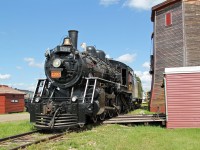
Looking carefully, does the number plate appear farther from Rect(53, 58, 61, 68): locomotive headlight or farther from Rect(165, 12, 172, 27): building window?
Rect(165, 12, 172, 27): building window

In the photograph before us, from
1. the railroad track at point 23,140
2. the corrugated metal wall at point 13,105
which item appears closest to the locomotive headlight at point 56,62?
the railroad track at point 23,140

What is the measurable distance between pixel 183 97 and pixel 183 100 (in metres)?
0.14

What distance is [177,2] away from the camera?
81.8 feet

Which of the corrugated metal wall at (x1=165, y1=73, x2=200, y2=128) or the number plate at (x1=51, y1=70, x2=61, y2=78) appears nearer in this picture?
the number plate at (x1=51, y1=70, x2=61, y2=78)

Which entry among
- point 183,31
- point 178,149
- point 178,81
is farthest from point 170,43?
point 178,149

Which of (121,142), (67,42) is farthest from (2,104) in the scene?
(121,142)

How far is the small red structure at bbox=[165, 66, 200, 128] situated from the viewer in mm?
13945

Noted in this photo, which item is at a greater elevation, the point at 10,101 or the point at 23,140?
the point at 10,101

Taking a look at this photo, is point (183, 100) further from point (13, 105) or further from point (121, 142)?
point (13, 105)

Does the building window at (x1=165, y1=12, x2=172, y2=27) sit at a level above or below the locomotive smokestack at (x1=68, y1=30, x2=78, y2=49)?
above

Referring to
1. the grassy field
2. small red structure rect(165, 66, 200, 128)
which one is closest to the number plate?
the grassy field

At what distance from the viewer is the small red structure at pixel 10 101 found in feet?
112

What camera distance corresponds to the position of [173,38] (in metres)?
25.0

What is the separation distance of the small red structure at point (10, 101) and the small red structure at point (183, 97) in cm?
2454
